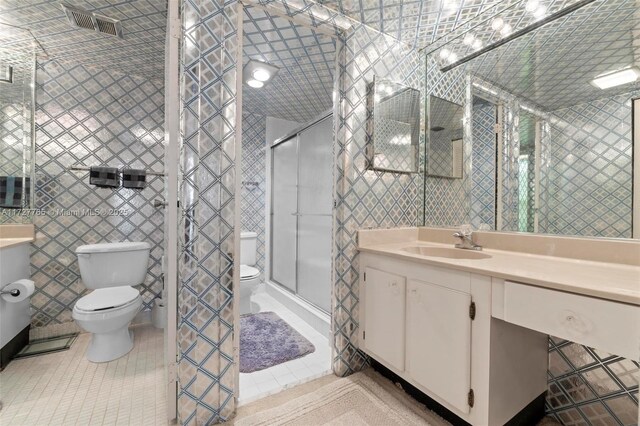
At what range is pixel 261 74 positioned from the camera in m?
2.31

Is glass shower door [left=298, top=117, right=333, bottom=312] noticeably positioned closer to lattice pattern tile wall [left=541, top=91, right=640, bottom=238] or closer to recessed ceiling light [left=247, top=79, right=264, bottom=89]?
recessed ceiling light [left=247, top=79, right=264, bottom=89]

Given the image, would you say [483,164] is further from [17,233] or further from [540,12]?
[17,233]

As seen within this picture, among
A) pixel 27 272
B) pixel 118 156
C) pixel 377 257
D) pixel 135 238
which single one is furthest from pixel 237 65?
pixel 27 272

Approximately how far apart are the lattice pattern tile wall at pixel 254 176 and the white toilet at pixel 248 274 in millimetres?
340

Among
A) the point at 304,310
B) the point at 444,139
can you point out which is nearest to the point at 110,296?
the point at 304,310

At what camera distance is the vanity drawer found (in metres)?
0.79

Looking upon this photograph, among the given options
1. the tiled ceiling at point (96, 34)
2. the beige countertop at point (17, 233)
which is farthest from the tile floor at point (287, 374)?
the tiled ceiling at point (96, 34)

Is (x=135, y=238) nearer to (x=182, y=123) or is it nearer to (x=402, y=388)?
(x=182, y=123)

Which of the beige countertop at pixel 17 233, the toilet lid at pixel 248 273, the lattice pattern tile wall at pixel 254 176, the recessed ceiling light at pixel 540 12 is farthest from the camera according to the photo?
the lattice pattern tile wall at pixel 254 176

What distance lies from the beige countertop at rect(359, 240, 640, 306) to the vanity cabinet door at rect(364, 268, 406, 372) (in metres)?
0.18

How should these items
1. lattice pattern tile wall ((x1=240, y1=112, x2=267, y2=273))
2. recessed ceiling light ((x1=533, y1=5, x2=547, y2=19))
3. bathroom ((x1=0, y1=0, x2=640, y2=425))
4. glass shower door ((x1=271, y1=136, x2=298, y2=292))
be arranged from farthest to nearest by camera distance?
lattice pattern tile wall ((x1=240, y1=112, x2=267, y2=273)) → glass shower door ((x1=271, y1=136, x2=298, y2=292)) → recessed ceiling light ((x1=533, y1=5, x2=547, y2=19)) → bathroom ((x1=0, y1=0, x2=640, y2=425))

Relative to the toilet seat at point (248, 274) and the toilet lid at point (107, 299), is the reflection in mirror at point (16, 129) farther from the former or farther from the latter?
the toilet seat at point (248, 274)

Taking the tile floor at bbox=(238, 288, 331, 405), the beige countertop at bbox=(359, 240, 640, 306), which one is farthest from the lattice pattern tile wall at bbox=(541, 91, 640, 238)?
the tile floor at bbox=(238, 288, 331, 405)

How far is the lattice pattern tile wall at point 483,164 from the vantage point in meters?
1.75
